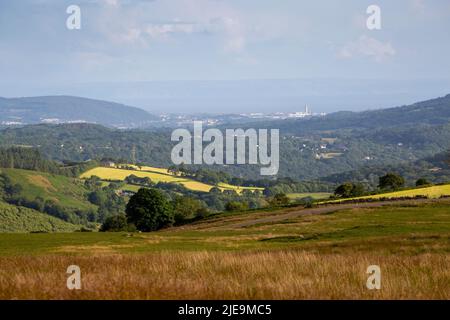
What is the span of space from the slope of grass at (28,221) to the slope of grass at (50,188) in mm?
11458

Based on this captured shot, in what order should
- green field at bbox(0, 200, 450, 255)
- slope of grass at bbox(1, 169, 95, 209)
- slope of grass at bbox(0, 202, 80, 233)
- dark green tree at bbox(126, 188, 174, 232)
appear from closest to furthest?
1. green field at bbox(0, 200, 450, 255)
2. dark green tree at bbox(126, 188, 174, 232)
3. slope of grass at bbox(0, 202, 80, 233)
4. slope of grass at bbox(1, 169, 95, 209)

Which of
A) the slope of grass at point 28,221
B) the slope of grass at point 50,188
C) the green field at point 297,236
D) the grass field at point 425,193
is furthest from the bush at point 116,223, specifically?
the slope of grass at point 50,188

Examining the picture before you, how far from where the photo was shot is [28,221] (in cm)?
14812

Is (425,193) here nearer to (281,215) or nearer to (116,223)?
(281,215)

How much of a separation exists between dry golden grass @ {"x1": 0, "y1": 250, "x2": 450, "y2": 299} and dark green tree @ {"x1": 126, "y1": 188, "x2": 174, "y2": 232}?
6271 cm

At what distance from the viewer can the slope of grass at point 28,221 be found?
463 feet

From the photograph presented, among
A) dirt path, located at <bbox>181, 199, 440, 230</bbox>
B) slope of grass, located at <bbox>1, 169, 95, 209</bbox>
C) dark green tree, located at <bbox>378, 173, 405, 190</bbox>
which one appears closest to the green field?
dirt path, located at <bbox>181, 199, 440, 230</bbox>

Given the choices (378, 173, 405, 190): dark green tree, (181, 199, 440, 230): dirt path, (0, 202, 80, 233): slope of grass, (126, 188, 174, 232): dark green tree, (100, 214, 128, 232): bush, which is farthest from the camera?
(0, 202, 80, 233): slope of grass

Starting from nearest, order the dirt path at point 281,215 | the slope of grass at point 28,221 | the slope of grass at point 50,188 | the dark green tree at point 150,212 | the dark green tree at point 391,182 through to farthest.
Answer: the dirt path at point 281,215
the dark green tree at point 150,212
the dark green tree at point 391,182
the slope of grass at point 28,221
the slope of grass at point 50,188

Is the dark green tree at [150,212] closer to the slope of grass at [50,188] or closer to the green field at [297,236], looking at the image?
the green field at [297,236]

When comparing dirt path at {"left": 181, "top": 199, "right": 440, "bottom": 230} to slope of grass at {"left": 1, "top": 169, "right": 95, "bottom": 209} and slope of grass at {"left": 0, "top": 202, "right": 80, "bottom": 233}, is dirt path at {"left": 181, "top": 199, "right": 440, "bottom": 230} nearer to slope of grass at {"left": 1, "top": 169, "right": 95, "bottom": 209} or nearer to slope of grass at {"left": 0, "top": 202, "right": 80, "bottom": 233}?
slope of grass at {"left": 0, "top": 202, "right": 80, "bottom": 233}

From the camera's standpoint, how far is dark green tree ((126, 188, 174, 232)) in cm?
7625
